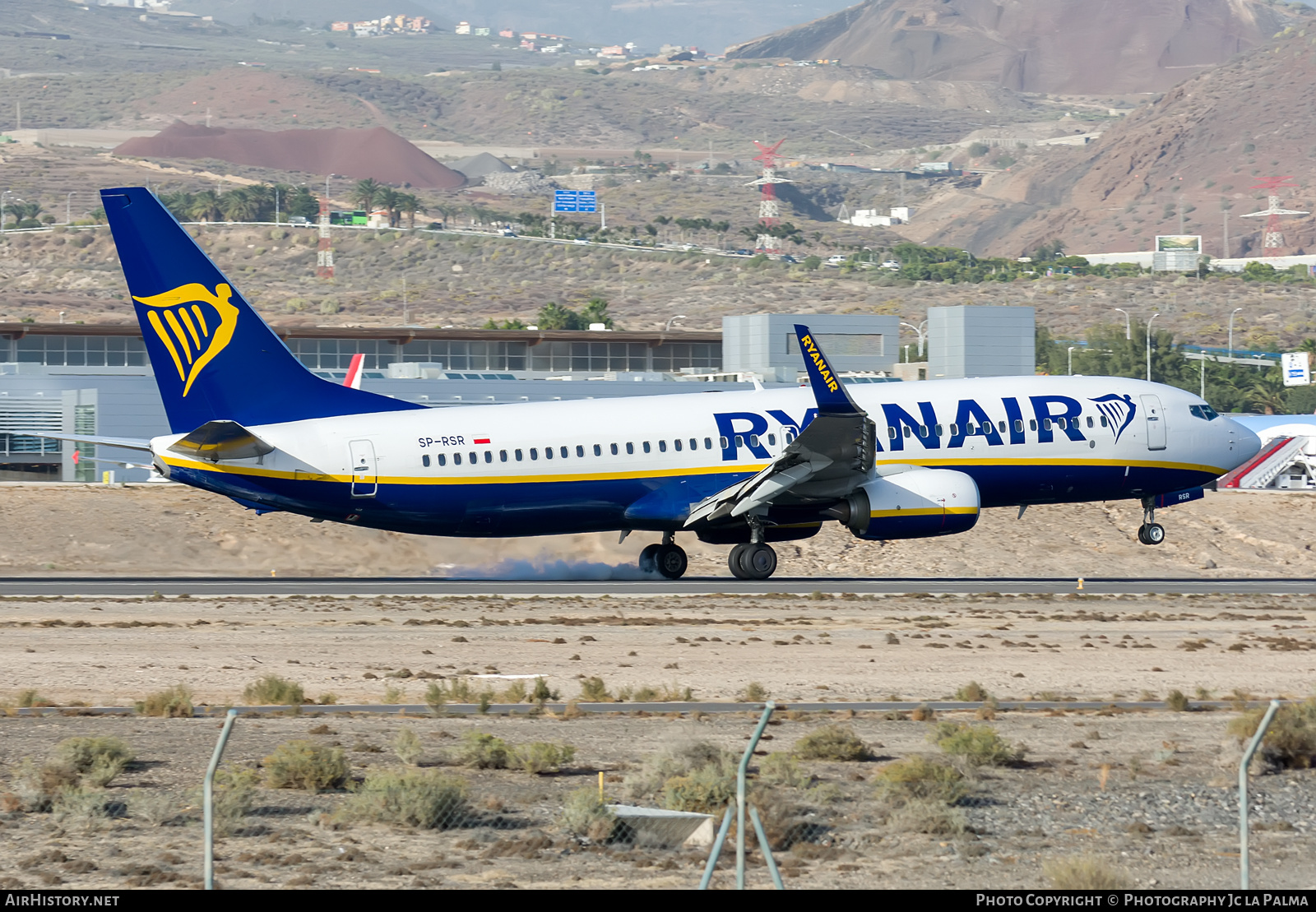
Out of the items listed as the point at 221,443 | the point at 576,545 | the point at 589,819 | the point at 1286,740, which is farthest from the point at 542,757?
the point at 576,545

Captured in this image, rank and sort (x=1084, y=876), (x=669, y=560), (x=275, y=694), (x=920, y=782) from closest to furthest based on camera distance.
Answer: (x=1084, y=876) → (x=920, y=782) → (x=275, y=694) → (x=669, y=560)

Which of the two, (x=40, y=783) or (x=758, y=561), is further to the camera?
(x=758, y=561)

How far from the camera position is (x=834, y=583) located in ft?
153

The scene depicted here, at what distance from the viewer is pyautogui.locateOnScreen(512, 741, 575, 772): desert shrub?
1922 cm

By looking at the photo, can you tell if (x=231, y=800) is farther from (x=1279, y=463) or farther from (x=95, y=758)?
(x=1279, y=463)

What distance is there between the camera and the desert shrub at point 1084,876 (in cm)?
1313

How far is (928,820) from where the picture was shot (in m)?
16.4

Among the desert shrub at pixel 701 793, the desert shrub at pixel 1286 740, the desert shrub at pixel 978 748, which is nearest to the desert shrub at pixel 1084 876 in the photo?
the desert shrub at pixel 701 793

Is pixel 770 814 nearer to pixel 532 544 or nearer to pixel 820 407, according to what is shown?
pixel 820 407

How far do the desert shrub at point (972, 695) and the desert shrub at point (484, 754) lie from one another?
826 cm

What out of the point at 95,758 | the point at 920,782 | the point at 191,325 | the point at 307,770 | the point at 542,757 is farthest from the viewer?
the point at 191,325

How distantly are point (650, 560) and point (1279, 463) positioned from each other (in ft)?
174

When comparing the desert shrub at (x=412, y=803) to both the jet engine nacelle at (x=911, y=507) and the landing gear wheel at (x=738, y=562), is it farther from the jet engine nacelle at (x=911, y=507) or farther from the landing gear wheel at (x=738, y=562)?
the landing gear wheel at (x=738, y=562)
